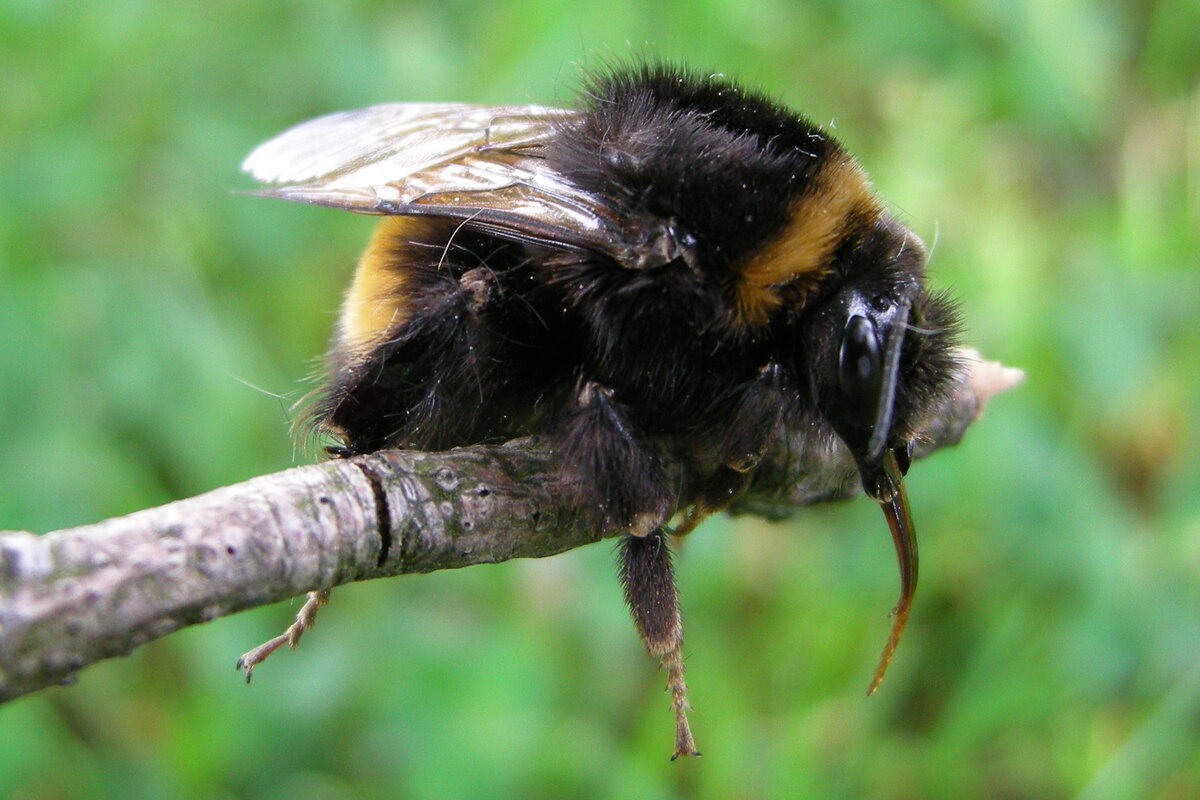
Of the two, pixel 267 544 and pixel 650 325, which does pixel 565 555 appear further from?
pixel 267 544

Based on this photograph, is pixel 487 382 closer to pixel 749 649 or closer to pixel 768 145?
pixel 768 145

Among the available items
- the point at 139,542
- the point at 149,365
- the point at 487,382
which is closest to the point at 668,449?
the point at 487,382

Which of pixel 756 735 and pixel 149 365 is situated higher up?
pixel 149 365

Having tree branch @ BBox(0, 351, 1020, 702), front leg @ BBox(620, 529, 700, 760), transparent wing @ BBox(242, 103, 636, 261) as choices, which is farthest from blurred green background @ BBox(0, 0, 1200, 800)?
tree branch @ BBox(0, 351, 1020, 702)

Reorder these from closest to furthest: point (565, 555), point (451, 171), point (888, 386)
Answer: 1. point (888, 386)
2. point (451, 171)
3. point (565, 555)

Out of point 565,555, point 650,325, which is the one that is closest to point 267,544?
point 650,325

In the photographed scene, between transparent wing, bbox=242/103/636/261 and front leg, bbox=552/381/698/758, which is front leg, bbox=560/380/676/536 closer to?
front leg, bbox=552/381/698/758
